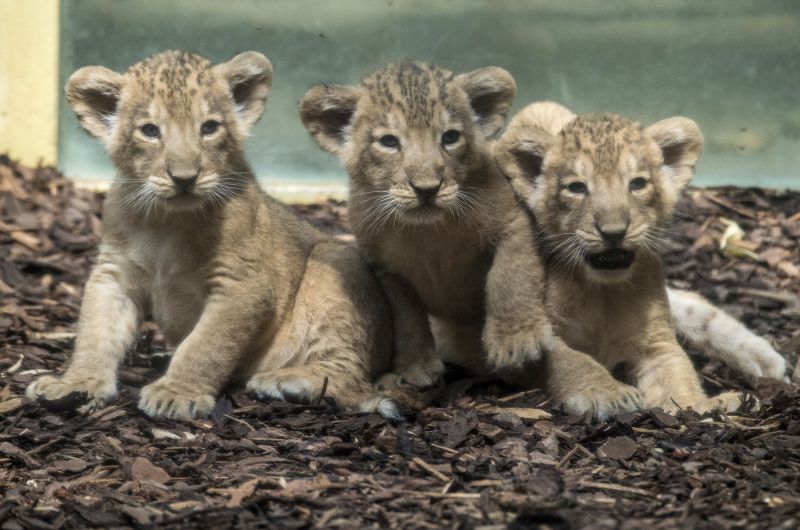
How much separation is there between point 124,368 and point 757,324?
486cm

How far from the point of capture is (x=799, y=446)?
603 cm

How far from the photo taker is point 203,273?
723 centimetres

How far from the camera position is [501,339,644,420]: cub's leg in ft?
22.3

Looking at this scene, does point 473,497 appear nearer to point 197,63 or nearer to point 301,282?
point 301,282

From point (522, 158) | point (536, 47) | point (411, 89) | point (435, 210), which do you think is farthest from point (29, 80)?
point (435, 210)

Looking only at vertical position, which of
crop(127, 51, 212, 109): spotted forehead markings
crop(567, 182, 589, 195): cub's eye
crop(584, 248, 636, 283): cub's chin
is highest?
crop(127, 51, 212, 109): spotted forehead markings

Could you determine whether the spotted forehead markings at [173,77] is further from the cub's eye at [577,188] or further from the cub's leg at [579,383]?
the cub's leg at [579,383]

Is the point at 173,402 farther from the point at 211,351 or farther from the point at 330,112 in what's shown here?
the point at 330,112

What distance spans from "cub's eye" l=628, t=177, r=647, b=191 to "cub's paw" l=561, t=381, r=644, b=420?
3.85 ft

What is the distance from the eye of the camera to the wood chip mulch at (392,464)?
511 centimetres

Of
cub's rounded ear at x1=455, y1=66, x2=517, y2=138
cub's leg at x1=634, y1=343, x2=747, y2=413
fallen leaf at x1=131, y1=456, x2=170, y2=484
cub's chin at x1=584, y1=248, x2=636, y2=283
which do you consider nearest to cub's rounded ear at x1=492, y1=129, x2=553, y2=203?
cub's rounded ear at x1=455, y1=66, x2=517, y2=138

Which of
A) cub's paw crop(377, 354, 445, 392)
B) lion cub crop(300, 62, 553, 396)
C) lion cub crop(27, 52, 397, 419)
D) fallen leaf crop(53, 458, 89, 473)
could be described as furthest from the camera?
cub's paw crop(377, 354, 445, 392)

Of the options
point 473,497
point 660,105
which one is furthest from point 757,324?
point 473,497

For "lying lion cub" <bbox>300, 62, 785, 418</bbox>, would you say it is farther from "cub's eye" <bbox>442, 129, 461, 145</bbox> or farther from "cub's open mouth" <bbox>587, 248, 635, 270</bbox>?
"cub's open mouth" <bbox>587, 248, 635, 270</bbox>
